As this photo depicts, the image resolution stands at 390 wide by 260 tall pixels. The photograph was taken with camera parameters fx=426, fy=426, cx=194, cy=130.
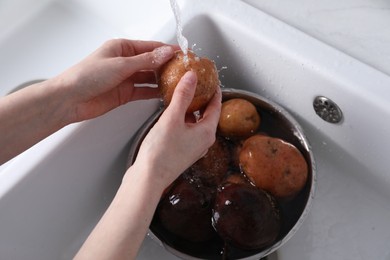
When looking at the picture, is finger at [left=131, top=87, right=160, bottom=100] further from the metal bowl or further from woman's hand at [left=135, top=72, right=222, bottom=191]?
woman's hand at [left=135, top=72, right=222, bottom=191]

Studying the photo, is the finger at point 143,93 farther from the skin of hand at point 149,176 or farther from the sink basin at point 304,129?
the skin of hand at point 149,176

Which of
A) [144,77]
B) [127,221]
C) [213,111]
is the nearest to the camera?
[127,221]

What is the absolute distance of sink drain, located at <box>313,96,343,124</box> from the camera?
0.67 meters

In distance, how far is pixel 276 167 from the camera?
0.62 meters

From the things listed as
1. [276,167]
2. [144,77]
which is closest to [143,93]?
[144,77]

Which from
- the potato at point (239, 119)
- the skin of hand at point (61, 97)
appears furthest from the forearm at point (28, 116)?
the potato at point (239, 119)

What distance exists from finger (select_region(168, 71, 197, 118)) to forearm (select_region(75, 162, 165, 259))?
0.27ft

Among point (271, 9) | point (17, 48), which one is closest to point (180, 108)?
point (271, 9)

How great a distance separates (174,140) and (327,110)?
0.30m

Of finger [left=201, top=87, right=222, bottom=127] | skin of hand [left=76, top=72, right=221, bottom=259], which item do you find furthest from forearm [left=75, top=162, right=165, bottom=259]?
finger [left=201, top=87, right=222, bottom=127]

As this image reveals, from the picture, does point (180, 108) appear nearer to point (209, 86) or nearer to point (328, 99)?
point (209, 86)

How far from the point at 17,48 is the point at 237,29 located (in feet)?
1.80

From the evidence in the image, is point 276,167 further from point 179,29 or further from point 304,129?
point 179,29

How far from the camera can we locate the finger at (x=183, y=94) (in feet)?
1.68
